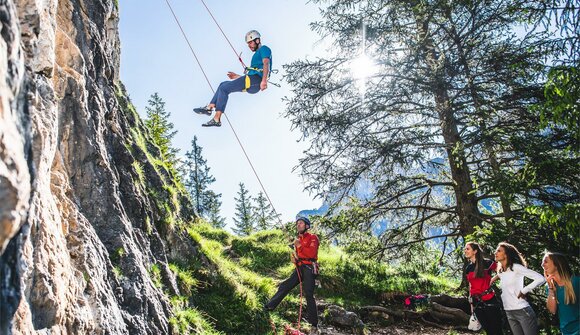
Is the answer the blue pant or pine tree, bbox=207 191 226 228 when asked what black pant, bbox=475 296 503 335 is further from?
pine tree, bbox=207 191 226 228

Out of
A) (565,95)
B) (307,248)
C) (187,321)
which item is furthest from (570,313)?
(187,321)

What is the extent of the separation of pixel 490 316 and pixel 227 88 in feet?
20.1

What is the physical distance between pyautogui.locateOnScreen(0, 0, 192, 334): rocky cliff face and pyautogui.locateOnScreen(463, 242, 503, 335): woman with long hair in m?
4.69

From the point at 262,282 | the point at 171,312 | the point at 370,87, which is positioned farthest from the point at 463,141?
the point at 171,312

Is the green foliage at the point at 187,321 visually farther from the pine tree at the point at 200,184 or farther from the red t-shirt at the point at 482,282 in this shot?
the pine tree at the point at 200,184

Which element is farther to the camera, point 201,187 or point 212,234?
point 201,187

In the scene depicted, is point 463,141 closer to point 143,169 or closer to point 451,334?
point 451,334

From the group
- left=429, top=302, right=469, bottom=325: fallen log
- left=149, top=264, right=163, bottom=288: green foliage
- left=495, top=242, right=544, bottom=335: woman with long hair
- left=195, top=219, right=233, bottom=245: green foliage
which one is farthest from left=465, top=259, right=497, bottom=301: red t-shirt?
left=195, top=219, right=233, bottom=245: green foliage

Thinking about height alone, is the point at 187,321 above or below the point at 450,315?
above

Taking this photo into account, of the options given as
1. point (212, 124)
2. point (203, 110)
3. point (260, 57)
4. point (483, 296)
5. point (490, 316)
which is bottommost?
point (490, 316)

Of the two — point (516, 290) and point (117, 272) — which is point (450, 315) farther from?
point (117, 272)

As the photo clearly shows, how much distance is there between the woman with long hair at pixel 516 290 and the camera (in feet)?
17.2

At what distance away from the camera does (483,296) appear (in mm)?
5973

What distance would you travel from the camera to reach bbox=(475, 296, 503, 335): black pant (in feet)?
19.3
